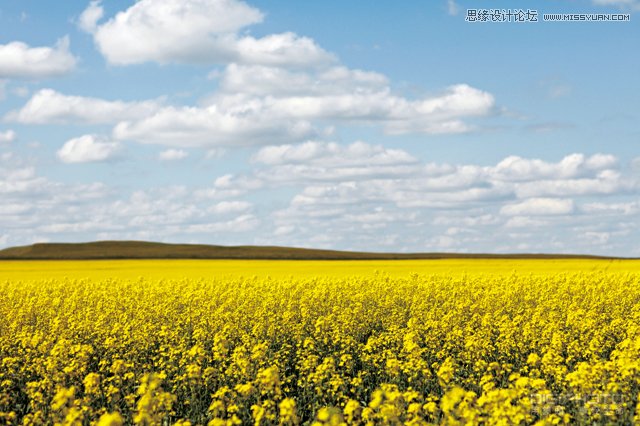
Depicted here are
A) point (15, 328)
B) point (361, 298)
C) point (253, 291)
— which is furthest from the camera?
point (253, 291)

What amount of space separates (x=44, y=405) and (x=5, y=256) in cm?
5491

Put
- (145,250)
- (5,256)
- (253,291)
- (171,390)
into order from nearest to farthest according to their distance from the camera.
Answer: (171,390), (253,291), (5,256), (145,250)

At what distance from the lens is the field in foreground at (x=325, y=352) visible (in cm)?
984

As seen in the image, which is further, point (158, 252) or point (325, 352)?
point (158, 252)

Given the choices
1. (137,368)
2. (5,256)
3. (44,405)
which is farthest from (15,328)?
(5,256)

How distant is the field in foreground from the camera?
9844 millimetres

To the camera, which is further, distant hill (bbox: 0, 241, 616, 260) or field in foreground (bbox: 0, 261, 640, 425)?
distant hill (bbox: 0, 241, 616, 260)

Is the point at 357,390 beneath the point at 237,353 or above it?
beneath

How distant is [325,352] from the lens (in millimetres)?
16469

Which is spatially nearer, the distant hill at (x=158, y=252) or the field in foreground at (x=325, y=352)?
the field in foreground at (x=325, y=352)

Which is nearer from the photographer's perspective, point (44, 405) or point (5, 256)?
point (44, 405)

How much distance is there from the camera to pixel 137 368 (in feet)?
49.6

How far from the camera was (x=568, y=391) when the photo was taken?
12789mm

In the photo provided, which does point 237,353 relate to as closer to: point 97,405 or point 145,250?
point 97,405
